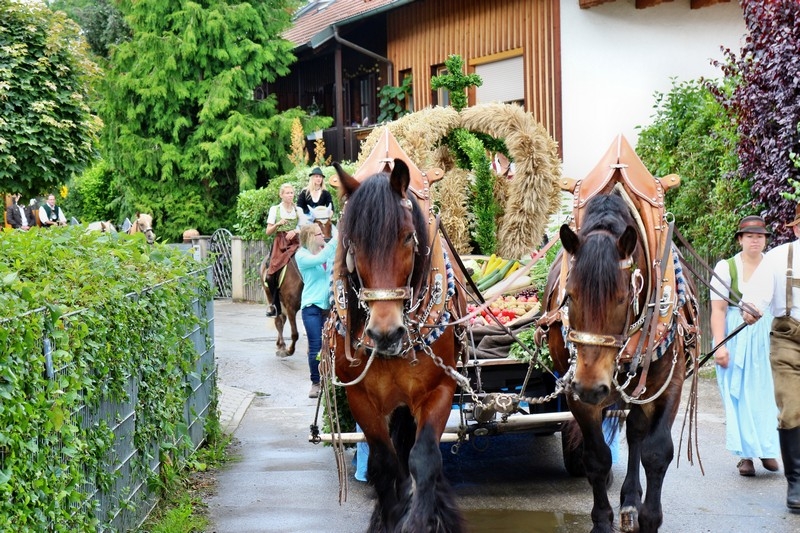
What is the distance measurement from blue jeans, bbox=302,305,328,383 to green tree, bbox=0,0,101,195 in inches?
245

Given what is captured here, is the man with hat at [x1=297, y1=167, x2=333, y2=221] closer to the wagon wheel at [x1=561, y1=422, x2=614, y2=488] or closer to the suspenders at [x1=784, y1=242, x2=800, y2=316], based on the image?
the wagon wheel at [x1=561, y1=422, x2=614, y2=488]

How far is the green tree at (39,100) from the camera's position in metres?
14.1

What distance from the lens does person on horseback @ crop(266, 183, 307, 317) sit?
13.4 meters

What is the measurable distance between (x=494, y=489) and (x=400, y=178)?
300 cm

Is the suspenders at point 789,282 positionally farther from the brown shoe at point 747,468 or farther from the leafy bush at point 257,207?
the leafy bush at point 257,207

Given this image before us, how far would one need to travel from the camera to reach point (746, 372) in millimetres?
7703

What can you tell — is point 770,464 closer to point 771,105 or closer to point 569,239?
point 569,239

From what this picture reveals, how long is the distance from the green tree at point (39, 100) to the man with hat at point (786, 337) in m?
10.8

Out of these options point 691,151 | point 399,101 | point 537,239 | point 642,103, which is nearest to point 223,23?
point 399,101

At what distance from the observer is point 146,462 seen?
600 centimetres

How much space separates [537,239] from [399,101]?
577 inches

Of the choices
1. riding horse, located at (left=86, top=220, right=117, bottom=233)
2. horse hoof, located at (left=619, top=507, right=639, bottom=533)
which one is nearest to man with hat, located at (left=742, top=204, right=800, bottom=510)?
horse hoof, located at (left=619, top=507, right=639, bottom=533)

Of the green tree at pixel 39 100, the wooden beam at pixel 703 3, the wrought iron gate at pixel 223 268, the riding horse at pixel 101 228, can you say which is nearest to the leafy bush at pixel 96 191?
the wrought iron gate at pixel 223 268

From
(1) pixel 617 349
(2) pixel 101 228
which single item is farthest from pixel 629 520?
(2) pixel 101 228
